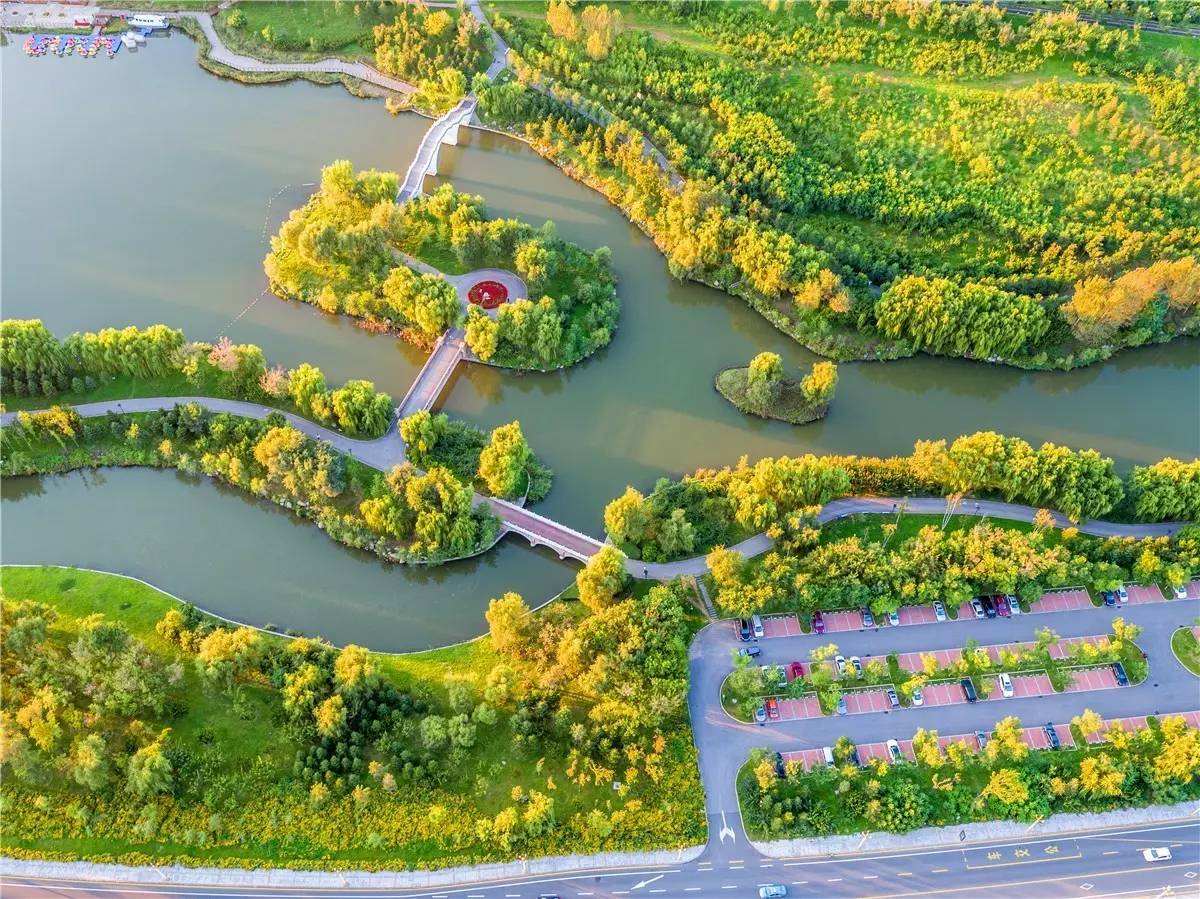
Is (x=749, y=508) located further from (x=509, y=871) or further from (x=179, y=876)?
(x=179, y=876)

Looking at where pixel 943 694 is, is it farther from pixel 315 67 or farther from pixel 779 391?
pixel 315 67

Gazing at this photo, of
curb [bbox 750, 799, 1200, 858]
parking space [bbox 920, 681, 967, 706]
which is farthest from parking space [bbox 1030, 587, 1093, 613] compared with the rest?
curb [bbox 750, 799, 1200, 858]

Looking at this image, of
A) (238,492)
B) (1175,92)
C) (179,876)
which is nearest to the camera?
(179,876)

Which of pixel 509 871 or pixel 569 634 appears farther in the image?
pixel 569 634

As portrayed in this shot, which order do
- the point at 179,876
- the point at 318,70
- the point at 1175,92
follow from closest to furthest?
the point at 179,876, the point at 1175,92, the point at 318,70

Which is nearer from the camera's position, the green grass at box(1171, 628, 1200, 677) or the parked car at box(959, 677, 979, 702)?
the parked car at box(959, 677, 979, 702)

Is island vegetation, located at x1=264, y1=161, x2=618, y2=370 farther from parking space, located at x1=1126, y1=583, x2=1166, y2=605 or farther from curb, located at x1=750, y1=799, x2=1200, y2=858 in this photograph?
parking space, located at x1=1126, y1=583, x2=1166, y2=605

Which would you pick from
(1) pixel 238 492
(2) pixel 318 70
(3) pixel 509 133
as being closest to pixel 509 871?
(1) pixel 238 492
